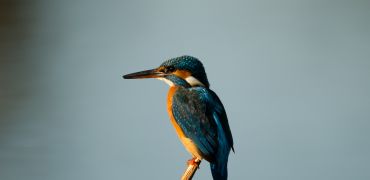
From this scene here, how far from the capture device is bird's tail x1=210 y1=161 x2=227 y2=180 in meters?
1.31

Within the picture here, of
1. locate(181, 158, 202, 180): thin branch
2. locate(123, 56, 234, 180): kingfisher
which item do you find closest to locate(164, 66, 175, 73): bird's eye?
locate(123, 56, 234, 180): kingfisher

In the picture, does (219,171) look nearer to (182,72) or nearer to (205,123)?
(205,123)

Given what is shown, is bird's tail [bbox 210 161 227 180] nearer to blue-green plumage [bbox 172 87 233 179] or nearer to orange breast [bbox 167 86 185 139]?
blue-green plumage [bbox 172 87 233 179]

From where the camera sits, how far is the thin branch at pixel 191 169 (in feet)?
4.35

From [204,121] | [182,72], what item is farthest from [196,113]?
[182,72]

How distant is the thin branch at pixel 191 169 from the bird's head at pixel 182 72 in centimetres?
22

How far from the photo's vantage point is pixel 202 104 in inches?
54.7

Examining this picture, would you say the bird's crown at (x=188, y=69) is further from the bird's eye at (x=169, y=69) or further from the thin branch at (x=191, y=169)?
the thin branch at (x=191, y=169)

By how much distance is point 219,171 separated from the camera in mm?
1314

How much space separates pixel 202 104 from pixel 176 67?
5.3 inches

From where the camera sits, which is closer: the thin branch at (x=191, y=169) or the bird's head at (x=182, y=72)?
the thin branch at (x=191, y=169)

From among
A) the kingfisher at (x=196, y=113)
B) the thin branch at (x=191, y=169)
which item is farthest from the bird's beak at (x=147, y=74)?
the thin branch at (x=191, y=169)

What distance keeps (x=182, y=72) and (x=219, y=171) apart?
0.98 ft
